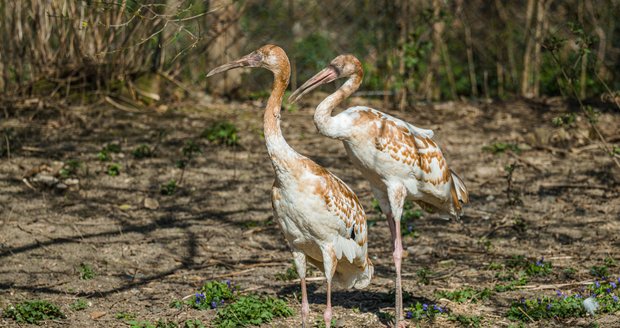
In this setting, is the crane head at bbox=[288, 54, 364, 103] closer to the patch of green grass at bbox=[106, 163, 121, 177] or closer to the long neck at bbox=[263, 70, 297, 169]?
the long neck at bbox=[263, 70, 297, 169]

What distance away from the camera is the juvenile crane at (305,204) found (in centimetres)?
563

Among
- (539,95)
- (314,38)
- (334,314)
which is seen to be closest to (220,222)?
(334,314)

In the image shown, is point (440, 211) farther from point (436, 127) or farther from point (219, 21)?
point (219, 21)

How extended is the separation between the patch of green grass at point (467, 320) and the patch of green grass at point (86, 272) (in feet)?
9.55

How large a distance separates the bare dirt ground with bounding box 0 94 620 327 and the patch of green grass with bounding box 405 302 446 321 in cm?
8

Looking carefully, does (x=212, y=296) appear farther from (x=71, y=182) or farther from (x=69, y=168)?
(x=69, y=168)

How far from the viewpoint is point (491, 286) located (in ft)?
23.0

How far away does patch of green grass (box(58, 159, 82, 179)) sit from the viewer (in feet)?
29.3

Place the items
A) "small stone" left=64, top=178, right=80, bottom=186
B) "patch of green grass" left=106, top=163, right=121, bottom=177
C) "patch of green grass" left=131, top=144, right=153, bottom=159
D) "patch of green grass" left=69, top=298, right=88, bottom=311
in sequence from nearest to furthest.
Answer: "patch of green grass" left=69, top=298, right=88, bottom=311 → "small stone" left=64, top=178, right=80, bottom=186 → "patch of green grass" left=106, top=163, right=121, bottom=177 → "patch of green grass" left=131, top=144, right=153, bottom=159

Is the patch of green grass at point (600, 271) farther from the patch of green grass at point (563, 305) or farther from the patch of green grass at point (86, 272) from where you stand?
the patch of green grass at point (86, 272)

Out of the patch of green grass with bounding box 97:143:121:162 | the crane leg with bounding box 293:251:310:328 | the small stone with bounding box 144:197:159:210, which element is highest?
the crane leg with bounding box 293:251:310:328

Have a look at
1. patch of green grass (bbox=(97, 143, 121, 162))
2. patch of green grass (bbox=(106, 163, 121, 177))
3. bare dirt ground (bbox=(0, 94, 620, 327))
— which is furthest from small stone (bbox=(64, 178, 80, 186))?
patch of green grass (bbox=(97, 143, 121, 162))

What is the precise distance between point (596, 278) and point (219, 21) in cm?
614

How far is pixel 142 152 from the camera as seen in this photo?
31.7 ft
